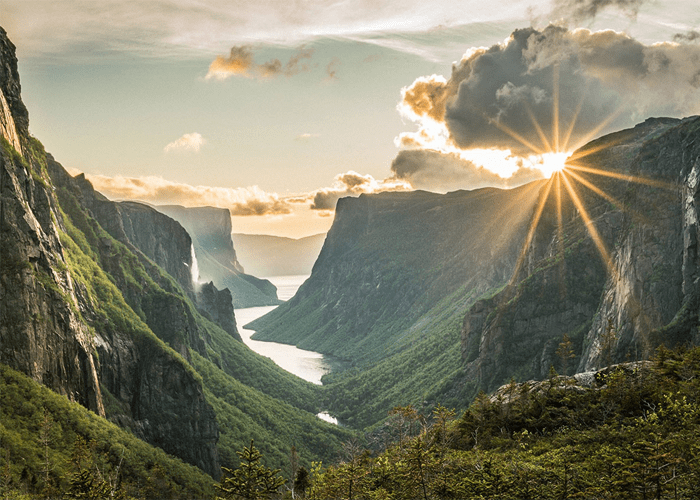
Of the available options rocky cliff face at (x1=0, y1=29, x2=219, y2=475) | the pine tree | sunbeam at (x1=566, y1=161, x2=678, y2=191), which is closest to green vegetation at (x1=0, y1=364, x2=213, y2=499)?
rocky cliff face at (x1=0, y1=29, x2=219, y2=475)

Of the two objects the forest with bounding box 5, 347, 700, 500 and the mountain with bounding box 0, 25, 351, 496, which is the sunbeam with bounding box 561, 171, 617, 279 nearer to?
the forest with bounding box 5, 347, 700, 500

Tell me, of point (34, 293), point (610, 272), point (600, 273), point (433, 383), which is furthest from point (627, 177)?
point (34, 293)

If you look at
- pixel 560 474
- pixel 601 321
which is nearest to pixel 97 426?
pixel 560 474

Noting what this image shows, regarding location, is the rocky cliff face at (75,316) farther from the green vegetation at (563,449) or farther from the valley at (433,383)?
the green vegetation at (563,449)

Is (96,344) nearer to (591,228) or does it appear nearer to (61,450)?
(61,450)

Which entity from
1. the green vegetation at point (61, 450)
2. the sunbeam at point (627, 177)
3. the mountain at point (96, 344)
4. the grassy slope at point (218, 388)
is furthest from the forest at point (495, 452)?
the sunbeam at point (627, 177)
